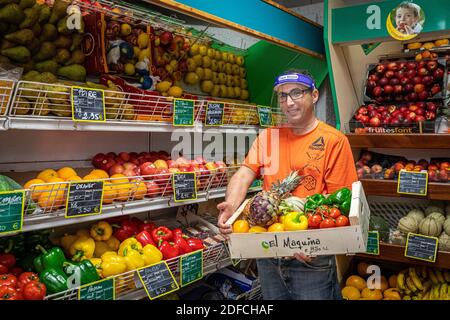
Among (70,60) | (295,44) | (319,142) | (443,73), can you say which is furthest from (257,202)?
(443,73)

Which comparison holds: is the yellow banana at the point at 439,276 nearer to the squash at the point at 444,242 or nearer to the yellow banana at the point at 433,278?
the yellow banana at the point at 433,278

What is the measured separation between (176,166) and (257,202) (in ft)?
3.36

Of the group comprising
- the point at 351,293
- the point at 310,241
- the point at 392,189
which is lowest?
the point at 351,293

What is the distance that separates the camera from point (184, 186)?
2643mm

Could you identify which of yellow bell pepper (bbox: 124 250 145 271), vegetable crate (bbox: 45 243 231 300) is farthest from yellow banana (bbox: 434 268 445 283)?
yellow bell pepper (bbox: 124 250 145 271)

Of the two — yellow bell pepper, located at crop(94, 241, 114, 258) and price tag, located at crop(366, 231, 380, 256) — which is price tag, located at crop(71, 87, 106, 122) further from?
price tag, located at crop(366, 231, 380, 256)

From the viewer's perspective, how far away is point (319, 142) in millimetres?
2219

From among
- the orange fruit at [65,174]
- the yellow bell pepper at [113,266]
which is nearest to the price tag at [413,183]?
the yellow bell pepper at [113,266]

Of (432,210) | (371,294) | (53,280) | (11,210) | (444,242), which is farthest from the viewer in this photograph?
(371,294)

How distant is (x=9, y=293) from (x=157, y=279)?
2.62 feet

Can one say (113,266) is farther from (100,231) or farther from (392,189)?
(392,189)

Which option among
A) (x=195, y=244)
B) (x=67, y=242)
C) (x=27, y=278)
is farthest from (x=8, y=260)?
(x=195, y=244)

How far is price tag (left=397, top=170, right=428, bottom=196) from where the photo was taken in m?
2.86

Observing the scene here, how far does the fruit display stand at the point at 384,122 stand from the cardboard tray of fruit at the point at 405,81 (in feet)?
0.04
